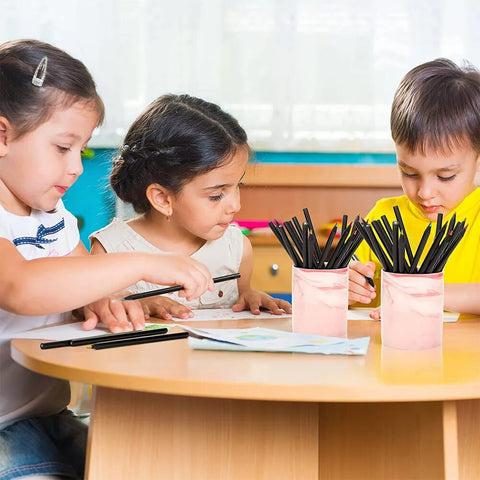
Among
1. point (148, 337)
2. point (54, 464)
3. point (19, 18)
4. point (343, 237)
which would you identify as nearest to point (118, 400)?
point (148, 337)

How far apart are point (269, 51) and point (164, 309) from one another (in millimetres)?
2196

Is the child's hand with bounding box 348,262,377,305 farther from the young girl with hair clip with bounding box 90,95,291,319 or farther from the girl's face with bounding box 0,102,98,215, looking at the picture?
the girl's face with bounding box 0,102,98,215

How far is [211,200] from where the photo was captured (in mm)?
1659

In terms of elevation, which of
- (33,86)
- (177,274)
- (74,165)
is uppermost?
(33,86)

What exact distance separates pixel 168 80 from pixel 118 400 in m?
→ 2.52

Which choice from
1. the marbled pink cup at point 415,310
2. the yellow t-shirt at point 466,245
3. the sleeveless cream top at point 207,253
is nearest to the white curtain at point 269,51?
the sleeveless cream top at point 207,253

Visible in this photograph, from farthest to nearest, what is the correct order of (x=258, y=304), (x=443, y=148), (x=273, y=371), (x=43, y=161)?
(x=443, y=148) < (x=258, y=304) < (x=43, y=161) < (x=273, y=371)

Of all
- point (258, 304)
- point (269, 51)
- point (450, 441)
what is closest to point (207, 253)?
point (258, 304)

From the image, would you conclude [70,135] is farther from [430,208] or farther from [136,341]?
[430,208]

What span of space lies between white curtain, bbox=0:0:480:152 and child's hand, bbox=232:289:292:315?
1.96 meters

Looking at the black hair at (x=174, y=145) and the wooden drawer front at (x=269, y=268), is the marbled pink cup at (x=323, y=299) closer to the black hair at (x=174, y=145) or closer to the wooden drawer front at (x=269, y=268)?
the black hair at (x=174, y=145)

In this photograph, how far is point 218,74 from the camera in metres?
3.34

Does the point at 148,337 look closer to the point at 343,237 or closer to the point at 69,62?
the point at 343,237

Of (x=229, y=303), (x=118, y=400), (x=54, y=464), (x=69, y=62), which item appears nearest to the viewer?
(x=118, y=400)
